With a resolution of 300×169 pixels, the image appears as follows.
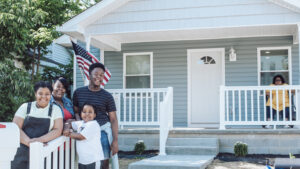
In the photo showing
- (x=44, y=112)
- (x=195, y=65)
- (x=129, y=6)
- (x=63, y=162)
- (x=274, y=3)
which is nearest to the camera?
(x=44, y=112)

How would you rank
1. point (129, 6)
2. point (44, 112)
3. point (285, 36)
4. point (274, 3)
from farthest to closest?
1. point (285, 36)
2. point (129, 6)
3. point (274, 3)
4. point (44, 112)

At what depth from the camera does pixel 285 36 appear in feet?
30.6

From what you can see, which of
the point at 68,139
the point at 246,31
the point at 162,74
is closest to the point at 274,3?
the point at 246,31

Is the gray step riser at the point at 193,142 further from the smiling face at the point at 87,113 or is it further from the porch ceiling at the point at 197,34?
the smiling face at the point at 87,113

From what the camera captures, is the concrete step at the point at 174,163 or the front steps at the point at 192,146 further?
the front steps at the point at 192,146

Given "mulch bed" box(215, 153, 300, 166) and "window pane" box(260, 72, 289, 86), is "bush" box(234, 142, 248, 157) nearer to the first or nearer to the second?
"mulch bed" box(215, 153, 300, 166)

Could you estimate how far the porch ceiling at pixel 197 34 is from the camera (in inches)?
342

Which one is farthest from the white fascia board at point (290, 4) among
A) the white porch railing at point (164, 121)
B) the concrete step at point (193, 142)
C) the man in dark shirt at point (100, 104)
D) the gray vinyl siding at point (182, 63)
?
the man in dark shirt at point (100, 104)

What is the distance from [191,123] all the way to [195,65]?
1.53 meters

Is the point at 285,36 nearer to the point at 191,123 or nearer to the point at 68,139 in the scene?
the point at 191,123

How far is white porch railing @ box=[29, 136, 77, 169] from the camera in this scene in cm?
277

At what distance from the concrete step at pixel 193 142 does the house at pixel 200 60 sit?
6.8 inches

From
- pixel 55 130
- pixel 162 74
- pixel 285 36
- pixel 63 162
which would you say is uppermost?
pixel 285 36

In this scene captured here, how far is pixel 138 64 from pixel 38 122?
7187 mm
